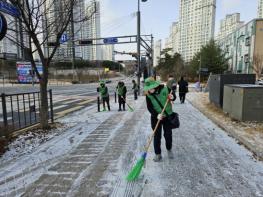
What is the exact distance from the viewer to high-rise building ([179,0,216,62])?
75250mm

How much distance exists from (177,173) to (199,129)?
324cm

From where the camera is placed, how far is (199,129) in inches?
264

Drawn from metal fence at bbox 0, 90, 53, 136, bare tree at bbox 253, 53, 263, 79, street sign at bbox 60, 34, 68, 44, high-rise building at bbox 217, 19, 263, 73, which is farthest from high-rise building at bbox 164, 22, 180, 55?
street sign at bbox 60, 34, 68, 44

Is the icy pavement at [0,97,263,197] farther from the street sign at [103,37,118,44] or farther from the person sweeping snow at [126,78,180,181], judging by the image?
the street sign at [103,37,118,44]

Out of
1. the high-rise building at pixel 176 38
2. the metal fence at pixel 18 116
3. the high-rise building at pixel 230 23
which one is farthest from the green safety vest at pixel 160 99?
the high-rise building at pixel 230 23

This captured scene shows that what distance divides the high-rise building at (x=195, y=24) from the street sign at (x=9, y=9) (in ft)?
239

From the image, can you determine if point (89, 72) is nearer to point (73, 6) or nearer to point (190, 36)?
point (190, 36)

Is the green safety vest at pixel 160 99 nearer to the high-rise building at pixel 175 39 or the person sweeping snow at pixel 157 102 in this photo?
the person sweeping snow at pixel 157 102

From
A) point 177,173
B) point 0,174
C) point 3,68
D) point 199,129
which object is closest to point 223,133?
point 199,129

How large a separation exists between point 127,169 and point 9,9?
16.0 ft

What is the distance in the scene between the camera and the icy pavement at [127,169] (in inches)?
128

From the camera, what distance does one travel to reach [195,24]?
77562 millimetres

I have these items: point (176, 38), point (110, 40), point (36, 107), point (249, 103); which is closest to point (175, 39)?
point (176, 38)

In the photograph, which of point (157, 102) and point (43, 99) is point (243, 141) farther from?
point (43, 99)
